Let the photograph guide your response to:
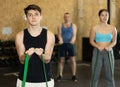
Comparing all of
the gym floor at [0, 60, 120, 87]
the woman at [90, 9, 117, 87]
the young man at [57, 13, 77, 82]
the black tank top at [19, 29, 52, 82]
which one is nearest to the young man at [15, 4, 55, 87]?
the black tank top at [19, 29, 52, 82]

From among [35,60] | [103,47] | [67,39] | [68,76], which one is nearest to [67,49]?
[67,39]

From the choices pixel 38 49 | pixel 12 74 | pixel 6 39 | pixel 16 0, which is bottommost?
pixel 12 74

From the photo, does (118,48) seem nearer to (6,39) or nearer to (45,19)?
(45,19)

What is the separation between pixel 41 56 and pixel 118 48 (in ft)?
25.1

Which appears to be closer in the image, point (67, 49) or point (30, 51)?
point (30, 51)

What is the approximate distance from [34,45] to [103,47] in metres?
2.02

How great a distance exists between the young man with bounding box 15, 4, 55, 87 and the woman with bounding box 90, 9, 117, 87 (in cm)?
190

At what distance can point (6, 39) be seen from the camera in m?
8.79

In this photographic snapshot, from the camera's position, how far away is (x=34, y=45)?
7.81 ft

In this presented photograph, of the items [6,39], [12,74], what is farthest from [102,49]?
[6,39]

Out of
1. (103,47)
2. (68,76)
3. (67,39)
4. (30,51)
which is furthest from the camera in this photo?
(68,76)

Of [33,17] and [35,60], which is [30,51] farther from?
[33,17]

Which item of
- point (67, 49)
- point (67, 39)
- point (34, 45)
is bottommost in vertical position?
point (67, 49)

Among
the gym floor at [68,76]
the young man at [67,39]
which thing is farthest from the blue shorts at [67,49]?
the gym floor at [68,76]
